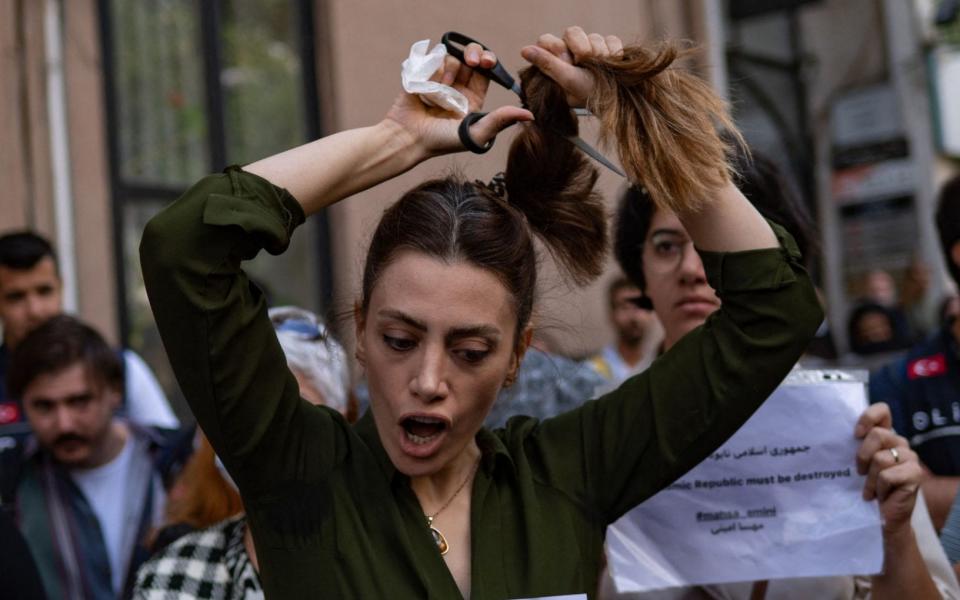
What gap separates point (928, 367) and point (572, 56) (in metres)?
1.56

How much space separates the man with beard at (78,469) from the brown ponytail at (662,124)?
248 centimetres

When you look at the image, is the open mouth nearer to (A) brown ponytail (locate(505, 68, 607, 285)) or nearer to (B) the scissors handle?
(A) brown ponytail (locate(505, 68, 607, 285))

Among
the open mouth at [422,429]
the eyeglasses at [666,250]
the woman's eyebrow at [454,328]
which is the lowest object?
the open mouth at [422,429]

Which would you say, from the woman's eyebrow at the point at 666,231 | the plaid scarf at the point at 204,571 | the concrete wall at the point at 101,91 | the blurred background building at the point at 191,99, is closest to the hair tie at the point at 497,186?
the woman's eyebrow at the point at 666,231

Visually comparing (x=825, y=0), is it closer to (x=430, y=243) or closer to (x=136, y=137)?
(x=136, y=137)

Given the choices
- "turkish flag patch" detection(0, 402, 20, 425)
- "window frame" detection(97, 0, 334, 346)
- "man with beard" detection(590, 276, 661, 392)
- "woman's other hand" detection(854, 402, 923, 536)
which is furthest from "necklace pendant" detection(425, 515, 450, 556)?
"window frame" detection(97, 0, 334, 346)

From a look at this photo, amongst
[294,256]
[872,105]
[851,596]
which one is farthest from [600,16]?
[851,596]

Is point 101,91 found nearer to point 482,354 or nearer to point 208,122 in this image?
point 208,122

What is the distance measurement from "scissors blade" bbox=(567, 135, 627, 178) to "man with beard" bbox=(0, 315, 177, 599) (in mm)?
2308

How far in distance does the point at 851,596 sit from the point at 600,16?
6.90 meters

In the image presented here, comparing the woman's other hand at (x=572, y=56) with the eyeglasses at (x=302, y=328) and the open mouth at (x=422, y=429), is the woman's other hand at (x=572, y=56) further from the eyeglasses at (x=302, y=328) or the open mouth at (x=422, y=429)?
the eyeglasses at (x=302, y=328)

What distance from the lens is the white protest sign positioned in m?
Result: 2.51

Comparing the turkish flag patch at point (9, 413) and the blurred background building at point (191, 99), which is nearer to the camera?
the turkish flag patch at point (9, 413)

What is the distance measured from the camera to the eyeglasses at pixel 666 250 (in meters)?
2.86
